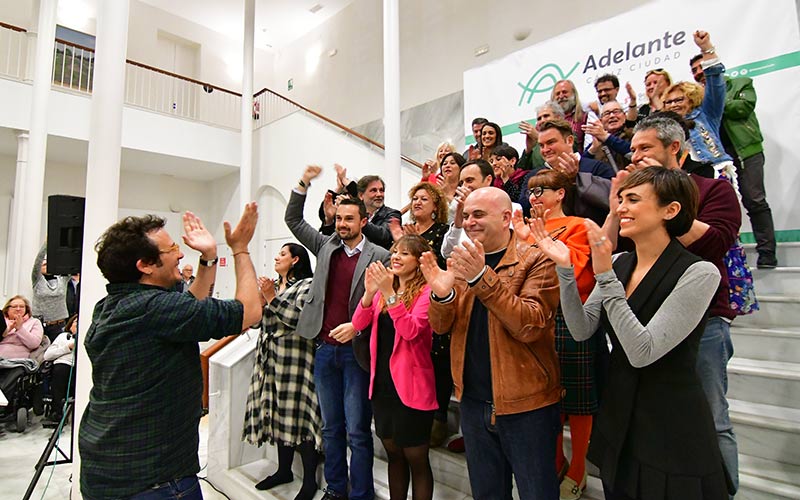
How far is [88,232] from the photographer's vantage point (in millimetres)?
2754

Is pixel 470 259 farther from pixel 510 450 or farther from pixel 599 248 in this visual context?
pixel 510 450

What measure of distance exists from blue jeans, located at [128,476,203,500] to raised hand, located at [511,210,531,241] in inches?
52.9

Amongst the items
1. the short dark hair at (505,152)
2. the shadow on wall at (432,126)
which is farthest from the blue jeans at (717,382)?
the shadow on wall at (432,126)

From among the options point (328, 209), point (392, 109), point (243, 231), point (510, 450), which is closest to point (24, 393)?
point (328, 209)

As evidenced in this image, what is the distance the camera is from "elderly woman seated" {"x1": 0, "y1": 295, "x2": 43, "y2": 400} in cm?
421

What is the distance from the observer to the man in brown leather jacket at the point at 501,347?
139 cm

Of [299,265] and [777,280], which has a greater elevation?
[299,265]

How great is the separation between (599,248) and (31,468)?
13.8 ft

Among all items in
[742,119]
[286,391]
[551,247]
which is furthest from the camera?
[742,119]

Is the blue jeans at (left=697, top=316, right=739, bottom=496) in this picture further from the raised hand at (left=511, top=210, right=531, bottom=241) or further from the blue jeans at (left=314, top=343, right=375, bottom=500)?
the blue jeans at (left=314, top=343, right=375, bottom=500)

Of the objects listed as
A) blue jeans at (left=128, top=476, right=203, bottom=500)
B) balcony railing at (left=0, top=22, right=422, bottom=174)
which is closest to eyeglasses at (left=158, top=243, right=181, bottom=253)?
blue jeans at (left=128, top=476, right=203, bottom=500)

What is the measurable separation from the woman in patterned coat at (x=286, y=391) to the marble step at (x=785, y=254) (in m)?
2.83

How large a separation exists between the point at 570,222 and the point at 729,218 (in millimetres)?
492

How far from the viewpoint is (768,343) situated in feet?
7.02
